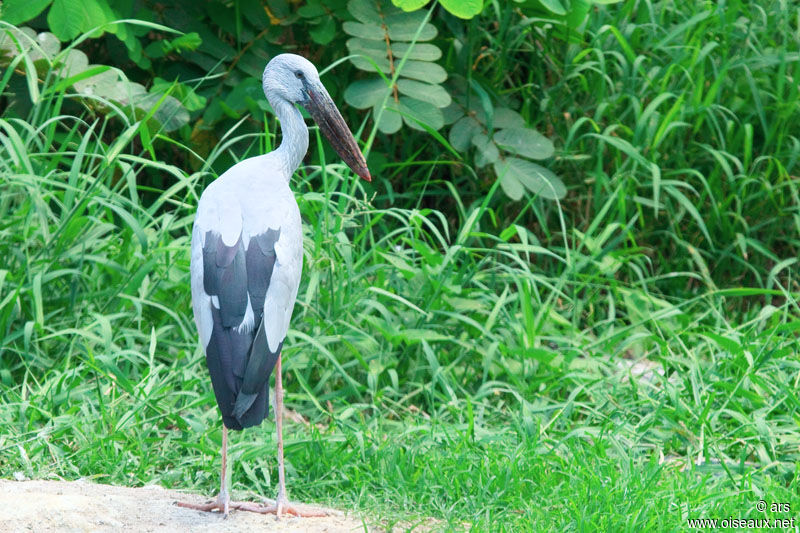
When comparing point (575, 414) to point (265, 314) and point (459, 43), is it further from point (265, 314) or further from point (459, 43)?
point (459, 43)

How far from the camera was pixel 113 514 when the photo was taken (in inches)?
111

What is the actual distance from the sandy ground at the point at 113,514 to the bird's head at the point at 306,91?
1.13 metres

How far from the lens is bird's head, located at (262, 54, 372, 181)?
11.0 feet

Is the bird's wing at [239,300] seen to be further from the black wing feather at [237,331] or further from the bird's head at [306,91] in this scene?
the bird's head at [306,91]

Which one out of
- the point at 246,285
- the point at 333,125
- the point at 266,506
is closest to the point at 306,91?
the point at 333,125

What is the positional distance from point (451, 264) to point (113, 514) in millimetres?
1971

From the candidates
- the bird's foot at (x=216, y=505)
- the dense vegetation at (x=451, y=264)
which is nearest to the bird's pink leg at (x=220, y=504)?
the bird's foot at (x=216, y=505)

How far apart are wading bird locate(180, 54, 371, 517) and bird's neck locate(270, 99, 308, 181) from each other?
0.01 meters

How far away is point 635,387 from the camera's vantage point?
3.95 meters

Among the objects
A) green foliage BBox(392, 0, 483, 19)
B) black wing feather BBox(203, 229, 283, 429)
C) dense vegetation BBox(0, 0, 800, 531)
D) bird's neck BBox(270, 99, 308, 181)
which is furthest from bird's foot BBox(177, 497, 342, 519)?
green foliage BBox(392, 0, 483, 19)

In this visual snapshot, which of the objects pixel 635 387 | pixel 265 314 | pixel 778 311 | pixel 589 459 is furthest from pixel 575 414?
pixel 265 314

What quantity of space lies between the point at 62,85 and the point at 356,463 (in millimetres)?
1913

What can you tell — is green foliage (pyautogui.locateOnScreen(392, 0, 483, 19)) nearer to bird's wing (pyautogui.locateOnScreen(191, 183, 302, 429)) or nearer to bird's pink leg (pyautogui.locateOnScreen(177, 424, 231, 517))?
bird's wing (pyautogui.locateOnScreen(191, 183, 302, 429))

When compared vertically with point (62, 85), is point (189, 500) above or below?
below
